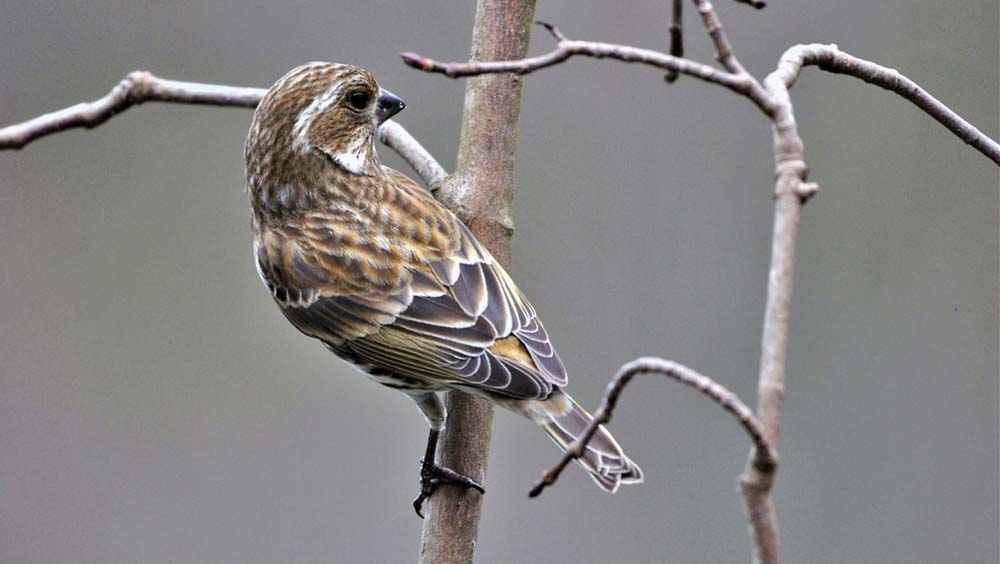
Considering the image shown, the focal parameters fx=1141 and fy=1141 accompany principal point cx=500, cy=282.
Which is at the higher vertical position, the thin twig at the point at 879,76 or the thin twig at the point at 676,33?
the thin twig at the point at 879,76

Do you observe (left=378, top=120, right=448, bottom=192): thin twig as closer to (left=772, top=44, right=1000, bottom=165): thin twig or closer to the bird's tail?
the bird's tail

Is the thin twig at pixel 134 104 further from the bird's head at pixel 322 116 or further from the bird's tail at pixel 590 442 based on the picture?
the bird's tail at pixel 590 442

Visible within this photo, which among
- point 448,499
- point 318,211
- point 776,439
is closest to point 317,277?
point 318,211

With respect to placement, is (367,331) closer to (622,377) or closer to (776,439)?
Result: (622,377)

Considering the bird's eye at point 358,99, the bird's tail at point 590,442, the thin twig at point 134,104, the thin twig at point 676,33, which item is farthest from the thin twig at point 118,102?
the bird's tail at point 590,442

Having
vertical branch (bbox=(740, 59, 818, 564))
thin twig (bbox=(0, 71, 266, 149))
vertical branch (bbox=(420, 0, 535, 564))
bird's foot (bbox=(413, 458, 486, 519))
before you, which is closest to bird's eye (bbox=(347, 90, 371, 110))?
vertical branch (bbox=(420, 0, 535, 564))

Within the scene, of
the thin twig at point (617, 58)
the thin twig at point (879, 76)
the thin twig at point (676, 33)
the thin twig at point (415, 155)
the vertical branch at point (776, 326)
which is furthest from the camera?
the thin twig at point (415, 155)

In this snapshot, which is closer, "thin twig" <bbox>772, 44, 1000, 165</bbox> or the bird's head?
"thin twig" <bbox>772, 44, 1000, 165</bbox>

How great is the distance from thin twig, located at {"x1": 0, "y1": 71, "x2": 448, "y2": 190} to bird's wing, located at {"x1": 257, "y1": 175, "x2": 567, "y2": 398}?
0.34 metres

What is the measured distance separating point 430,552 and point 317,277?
1241 mm

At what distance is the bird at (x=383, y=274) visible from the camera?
141 inches

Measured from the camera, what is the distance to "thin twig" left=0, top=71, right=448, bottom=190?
226 cm

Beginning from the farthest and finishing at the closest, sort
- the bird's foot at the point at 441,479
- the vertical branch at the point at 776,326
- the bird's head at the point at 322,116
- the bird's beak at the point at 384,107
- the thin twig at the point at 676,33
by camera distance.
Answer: the bird's beak at the point at 384,107 < the bird's head at the point at 322,116 < the bird's foot at the point at 441,479 < the thin twig at the point at 676,33 < the vertical branch at the point at 776,326

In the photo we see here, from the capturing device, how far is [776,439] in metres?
1.55
